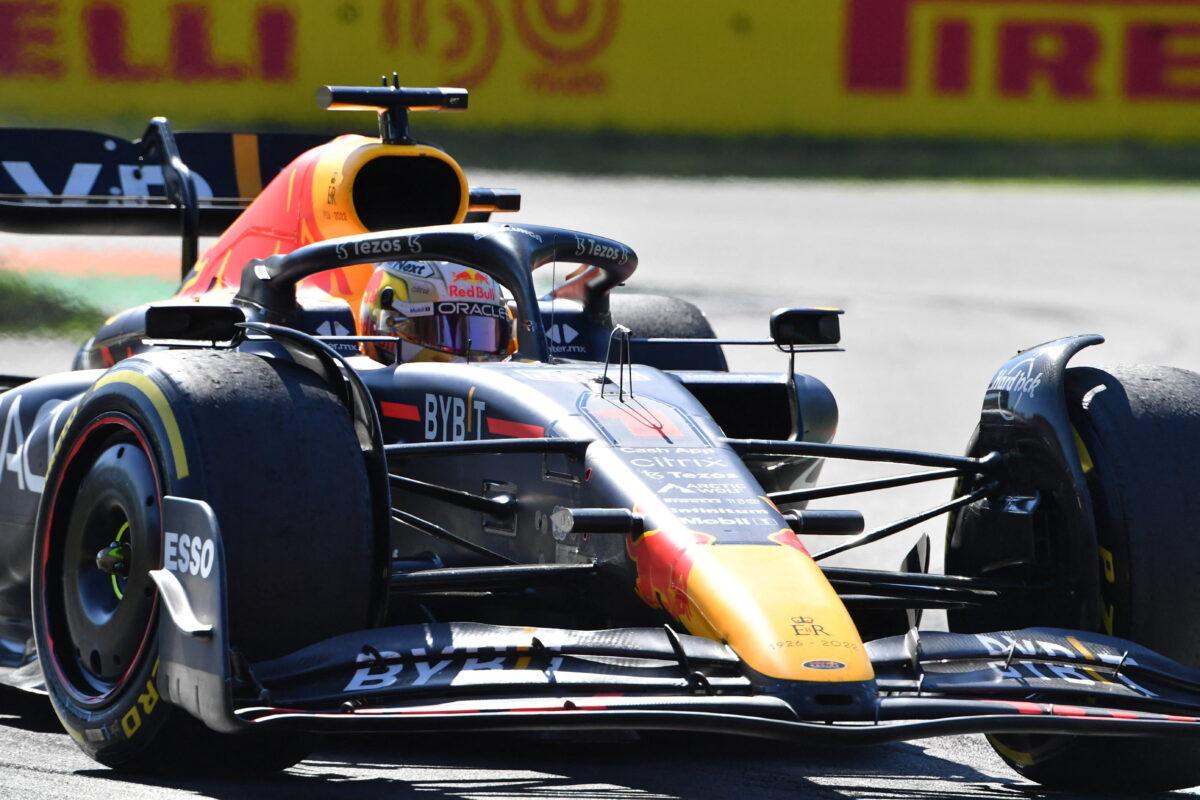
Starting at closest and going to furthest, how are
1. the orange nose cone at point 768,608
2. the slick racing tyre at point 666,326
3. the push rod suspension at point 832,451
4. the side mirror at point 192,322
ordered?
the orange nose cone at point 768,608 → the side mirror at point 192,322 → the push rod suspension at point 832,451 → the slick racing tyre at point 666,326

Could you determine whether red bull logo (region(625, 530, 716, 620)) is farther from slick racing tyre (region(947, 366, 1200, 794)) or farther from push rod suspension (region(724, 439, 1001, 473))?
slick racing tyre (region(947, 366, 1200, 794))

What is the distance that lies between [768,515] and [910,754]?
114cm

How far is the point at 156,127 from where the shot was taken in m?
9.02

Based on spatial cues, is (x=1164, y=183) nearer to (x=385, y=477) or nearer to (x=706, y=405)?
(x=706, y=405)

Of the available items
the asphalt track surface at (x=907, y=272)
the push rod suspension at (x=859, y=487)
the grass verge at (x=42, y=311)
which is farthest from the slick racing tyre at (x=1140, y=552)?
the grass verge at (x=42, y=311)

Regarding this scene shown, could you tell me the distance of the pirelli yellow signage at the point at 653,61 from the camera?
1639 cm

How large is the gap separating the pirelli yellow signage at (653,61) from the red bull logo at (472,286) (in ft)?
32.1

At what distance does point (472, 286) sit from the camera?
6793 millimetres

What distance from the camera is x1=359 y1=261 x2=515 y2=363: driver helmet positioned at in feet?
22.0

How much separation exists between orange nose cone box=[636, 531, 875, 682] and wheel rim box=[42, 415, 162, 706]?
125 cm

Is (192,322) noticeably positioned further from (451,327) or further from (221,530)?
(451,327)

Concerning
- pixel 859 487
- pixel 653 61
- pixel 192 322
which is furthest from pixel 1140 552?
pixel 653 61

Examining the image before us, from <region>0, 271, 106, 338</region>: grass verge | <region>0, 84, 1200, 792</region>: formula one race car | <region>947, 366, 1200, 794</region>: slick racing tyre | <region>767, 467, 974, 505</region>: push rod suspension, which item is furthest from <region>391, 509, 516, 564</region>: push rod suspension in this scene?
<region>0, 271, 106, 338</region>: grass verge

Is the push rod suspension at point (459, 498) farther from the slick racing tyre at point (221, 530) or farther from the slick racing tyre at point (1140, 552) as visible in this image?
the slick racing tyre at point (1140, 552)
